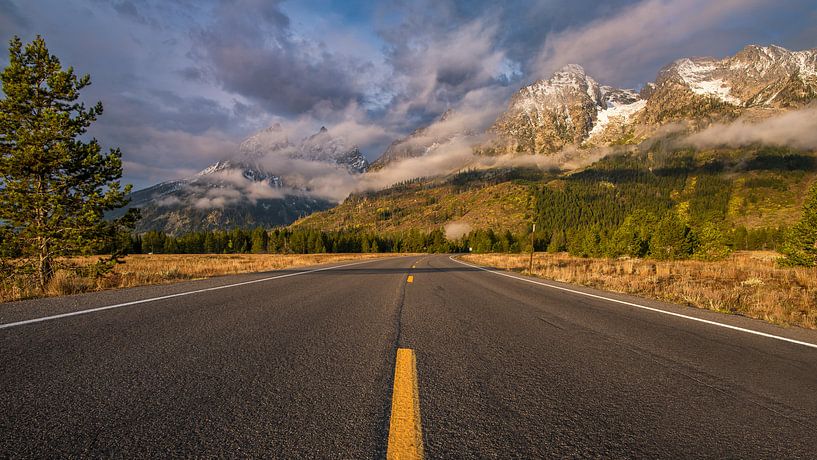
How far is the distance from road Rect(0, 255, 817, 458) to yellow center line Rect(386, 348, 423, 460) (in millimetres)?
33

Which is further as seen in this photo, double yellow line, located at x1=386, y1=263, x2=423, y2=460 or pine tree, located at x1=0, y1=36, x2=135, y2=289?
pine tree, located at x1=0, y1=36, x2=135, y2=289

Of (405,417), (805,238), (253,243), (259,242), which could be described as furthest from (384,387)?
(253,243)

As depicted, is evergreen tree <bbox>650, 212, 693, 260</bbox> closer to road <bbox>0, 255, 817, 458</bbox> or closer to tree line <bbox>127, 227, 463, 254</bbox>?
road <bbox>0, 255, 817, 458</bbox>

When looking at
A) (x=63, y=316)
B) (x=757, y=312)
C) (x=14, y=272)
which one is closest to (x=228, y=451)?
(x=63, y=316)

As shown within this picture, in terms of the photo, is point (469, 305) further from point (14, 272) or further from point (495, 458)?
point (14, 272)

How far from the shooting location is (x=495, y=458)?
73.9 inches

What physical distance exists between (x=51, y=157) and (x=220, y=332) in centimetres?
1207

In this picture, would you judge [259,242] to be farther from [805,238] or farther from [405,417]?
[405,417]

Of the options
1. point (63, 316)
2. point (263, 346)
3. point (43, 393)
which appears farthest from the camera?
point (63, 316)

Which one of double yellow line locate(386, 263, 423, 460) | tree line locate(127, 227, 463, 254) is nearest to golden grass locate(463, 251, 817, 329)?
double yellow line locate(386, 263, 423, 460)

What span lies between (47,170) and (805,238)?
50.1m

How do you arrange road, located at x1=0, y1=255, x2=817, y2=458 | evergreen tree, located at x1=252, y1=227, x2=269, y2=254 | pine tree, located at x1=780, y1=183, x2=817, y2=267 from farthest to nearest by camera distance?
evergreen tree, located at x1=252, y1=227, x2=269, y2=254 → pine tree, located at x1=780, y1=183, x2=817, y2=267 → road, located at x1=0, y1=255, x2=817, y2=458

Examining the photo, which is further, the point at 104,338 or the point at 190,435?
the point at 104,338

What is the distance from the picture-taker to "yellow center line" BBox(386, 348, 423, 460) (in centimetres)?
189
